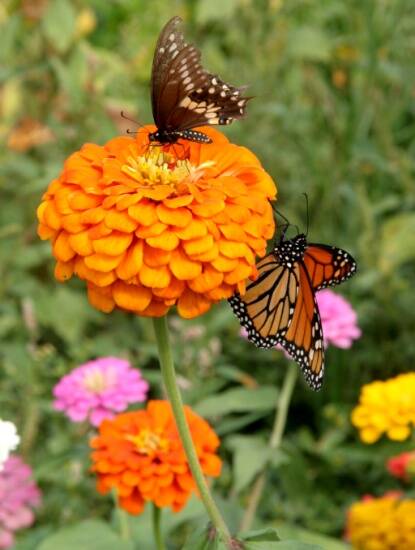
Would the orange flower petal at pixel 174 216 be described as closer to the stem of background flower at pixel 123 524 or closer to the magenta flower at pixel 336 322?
the stem of background flower at pixel 123 524

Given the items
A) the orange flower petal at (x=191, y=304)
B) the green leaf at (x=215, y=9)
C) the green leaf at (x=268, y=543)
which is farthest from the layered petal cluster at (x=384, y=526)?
the green leaf at (x=215, y=9)

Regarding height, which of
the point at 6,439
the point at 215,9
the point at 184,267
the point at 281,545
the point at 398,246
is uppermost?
the point at 215,9

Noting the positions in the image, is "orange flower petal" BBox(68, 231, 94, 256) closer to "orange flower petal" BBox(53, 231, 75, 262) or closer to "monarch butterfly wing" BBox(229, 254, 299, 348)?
"orange flower petal" BBox(53, 231, 75, 262)

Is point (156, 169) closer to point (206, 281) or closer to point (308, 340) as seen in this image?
point (206, 281)

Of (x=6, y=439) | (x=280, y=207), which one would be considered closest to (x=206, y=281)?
(x=6, y=439)

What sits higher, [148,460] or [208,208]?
[208,208]

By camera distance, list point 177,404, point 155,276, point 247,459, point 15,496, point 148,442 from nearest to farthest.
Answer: point 155,276, point 177,404, point 148,442, point 247,459, point 15,496

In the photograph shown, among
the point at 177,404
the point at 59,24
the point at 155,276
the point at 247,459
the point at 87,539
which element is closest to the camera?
the point at 155,276

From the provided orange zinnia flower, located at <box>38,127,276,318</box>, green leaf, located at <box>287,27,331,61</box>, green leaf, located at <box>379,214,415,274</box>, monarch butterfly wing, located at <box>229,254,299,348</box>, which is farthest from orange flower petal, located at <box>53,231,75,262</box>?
green leaf, located at <box>287,27,331,61</box>
